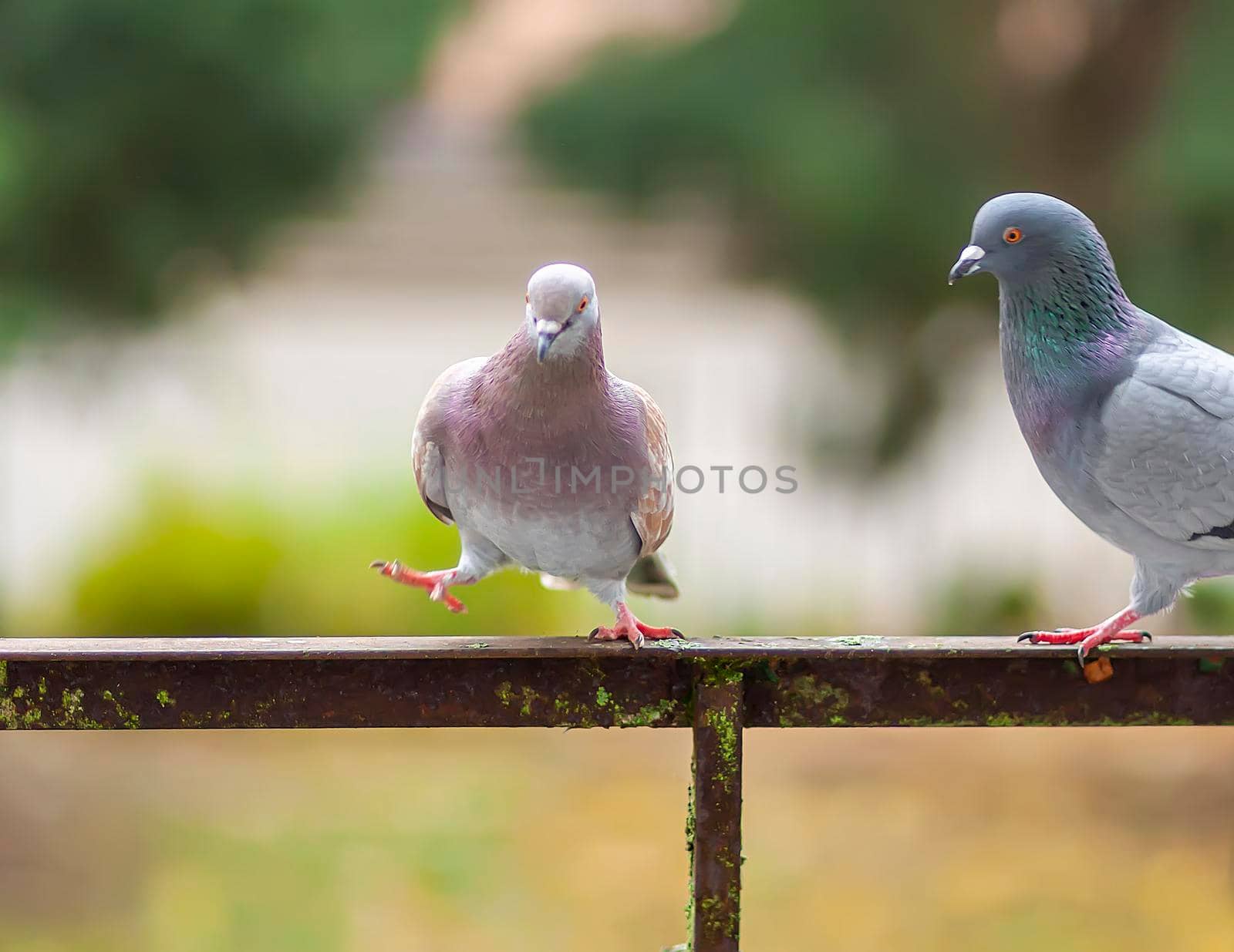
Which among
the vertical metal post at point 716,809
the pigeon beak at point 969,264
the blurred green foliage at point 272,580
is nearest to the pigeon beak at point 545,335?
the vertical metal post at point 716,809

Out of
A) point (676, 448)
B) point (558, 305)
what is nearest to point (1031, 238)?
point (558, 305)

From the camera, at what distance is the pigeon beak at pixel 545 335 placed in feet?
5.49

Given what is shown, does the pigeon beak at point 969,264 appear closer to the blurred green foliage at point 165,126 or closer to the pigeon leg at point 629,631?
the pigeon leg at point 629,631

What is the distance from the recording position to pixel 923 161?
14.5ft

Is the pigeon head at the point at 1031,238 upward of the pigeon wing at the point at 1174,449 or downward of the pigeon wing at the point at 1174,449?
upward

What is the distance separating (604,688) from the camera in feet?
5.98

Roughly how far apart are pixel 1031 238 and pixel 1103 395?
0.96 ft

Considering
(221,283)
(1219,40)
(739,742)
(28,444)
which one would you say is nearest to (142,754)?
(28,444)

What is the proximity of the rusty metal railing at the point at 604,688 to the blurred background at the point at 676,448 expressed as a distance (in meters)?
2.49

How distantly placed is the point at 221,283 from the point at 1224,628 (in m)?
4.27

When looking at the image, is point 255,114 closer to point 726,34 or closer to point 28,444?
point 726,34

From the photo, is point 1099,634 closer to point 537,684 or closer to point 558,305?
point 537,684

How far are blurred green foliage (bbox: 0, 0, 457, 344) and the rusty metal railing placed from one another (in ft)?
8.95

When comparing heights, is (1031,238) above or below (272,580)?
Result: below
